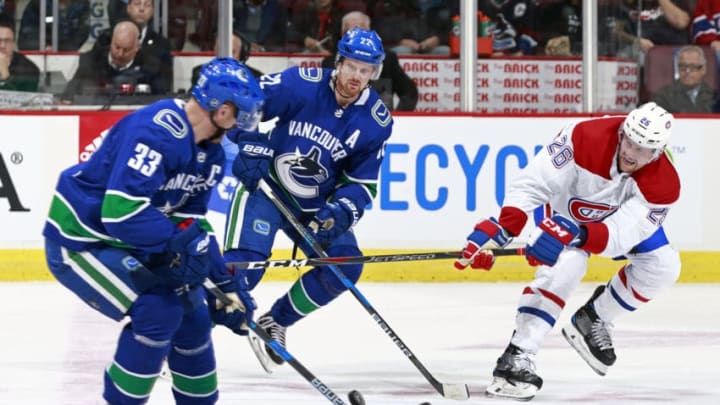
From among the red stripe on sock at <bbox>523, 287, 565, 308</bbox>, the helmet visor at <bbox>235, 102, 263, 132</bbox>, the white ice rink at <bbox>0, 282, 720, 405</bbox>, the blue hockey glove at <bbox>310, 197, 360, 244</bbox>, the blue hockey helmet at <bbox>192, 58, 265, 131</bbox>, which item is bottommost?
the white ice rink at <bbox>0, 282, 720, 405</bbox>

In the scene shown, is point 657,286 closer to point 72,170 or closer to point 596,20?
point 72,170

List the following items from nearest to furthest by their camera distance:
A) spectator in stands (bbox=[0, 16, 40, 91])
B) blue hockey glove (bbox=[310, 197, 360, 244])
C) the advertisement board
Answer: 1. blue hockey glove (bbox=[310, 197, 360, 244])
2. the advertisement board
3. spectator in stands (bbox=[0, 16, 40, 91])

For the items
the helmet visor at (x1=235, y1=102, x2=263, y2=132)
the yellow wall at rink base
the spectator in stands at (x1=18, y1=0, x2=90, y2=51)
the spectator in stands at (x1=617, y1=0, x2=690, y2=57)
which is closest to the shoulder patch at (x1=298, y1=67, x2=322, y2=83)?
the helmet visor at (x1=235, y1=102, x2=263, y2=132)

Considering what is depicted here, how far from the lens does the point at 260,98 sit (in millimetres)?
3736

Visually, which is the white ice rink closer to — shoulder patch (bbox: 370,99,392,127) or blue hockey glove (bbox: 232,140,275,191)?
blue hockey glove (bbox: 232,140,275,191)

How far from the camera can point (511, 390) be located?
4809mm

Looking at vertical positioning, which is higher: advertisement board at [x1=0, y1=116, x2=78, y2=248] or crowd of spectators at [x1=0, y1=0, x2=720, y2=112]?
crowd of spectators at [x1=0, y1=0, x2=720, y2=112]

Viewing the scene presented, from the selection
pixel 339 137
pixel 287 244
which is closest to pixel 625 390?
pixel 339 137

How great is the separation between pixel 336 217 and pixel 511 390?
794 millimetres

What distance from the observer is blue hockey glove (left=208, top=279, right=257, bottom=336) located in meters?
3.92

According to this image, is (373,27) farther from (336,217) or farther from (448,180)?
(336,217)

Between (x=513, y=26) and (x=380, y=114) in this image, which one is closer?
(x=380, y=114)

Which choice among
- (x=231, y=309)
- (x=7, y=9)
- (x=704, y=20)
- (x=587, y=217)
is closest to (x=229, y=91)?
(x=231, y=309)

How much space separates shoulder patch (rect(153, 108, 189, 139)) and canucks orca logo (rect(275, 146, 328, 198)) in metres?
1.52
